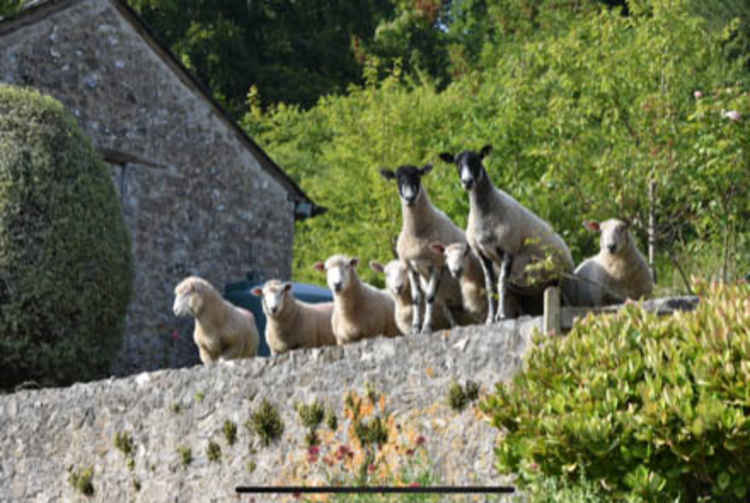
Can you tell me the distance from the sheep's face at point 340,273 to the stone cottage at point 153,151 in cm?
709

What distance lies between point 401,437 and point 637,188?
521cm

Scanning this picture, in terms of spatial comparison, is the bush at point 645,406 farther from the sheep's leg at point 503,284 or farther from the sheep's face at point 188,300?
the sheep's face at point 188,300

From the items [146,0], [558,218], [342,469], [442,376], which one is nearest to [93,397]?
[342,469]

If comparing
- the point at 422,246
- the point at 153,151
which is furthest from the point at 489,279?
the point at 153,151

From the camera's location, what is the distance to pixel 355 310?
1155 cm

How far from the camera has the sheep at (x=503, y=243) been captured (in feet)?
30.7

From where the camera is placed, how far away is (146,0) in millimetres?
30391

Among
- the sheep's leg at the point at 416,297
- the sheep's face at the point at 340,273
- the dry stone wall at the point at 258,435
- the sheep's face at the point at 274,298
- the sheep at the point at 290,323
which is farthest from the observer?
the sheep at the point at 290,323

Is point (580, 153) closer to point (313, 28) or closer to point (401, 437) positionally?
point (401, 437)

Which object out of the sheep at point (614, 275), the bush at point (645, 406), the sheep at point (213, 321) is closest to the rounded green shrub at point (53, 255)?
the sheep at point (213, 321)

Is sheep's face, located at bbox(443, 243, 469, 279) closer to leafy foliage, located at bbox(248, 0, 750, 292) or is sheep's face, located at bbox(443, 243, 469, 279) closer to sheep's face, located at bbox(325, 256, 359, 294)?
sheep's face, located at bbox(325, 256, 359, 294)

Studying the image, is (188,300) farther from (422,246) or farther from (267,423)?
(422,246)

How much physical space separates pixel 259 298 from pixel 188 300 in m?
5.54

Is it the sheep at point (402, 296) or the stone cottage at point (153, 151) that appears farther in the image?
the stone cottage at point (153, 151)
